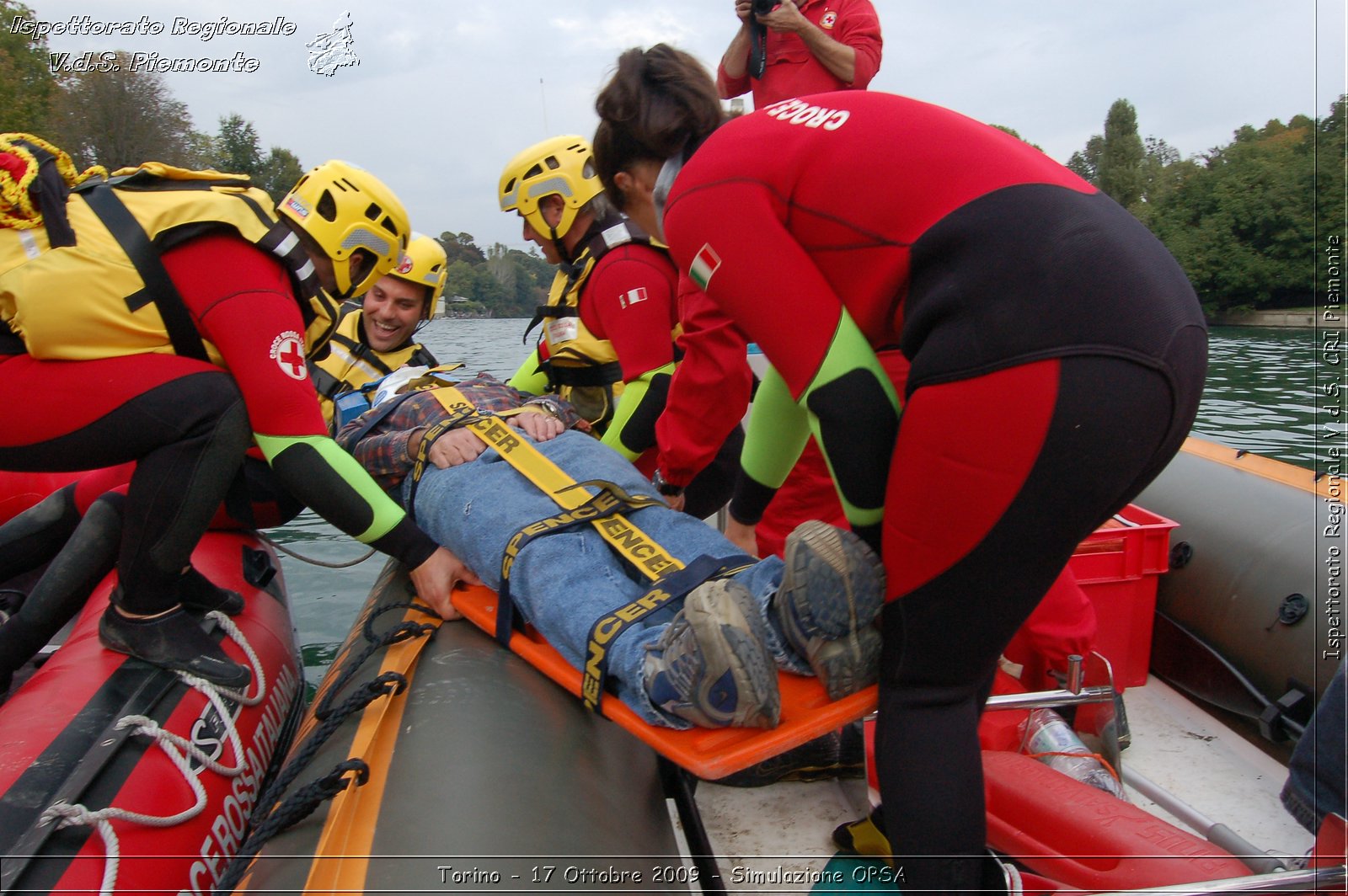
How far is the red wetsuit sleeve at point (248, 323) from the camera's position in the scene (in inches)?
81.3

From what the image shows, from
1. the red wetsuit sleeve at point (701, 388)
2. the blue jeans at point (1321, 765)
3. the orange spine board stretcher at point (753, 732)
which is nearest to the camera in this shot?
the blue jeans at point (1321, 765)

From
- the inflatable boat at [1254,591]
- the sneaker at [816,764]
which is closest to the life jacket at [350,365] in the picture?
the sneaker at [816,764]

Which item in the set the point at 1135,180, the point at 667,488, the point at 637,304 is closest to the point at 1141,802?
the point at 667,488

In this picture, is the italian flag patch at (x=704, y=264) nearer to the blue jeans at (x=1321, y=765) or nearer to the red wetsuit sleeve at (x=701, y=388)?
the red wetsuit sleeve at (x=701, y=388)

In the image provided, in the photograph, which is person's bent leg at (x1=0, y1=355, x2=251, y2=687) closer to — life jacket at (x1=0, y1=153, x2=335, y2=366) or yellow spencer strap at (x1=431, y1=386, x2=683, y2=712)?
life jacket at (x1=0, y1=153, x2=335, y2=366)

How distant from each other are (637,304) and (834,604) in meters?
2.09

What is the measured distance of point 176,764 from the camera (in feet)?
6.10

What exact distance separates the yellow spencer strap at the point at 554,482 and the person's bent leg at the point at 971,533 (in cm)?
70

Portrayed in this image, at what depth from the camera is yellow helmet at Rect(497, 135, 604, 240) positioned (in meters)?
3.67

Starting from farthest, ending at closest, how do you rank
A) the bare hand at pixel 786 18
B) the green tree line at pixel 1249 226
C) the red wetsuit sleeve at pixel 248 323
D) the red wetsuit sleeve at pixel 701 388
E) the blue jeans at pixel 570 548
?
1. the green tree line at pixel 1249 226
2. the bare hand at pixel 786 18
3. the red wetsuit sleeve at pixel 701 388
4. the red wetsuit sleeve at pixel 248 323
5. the blue jeans at pixel 570 548

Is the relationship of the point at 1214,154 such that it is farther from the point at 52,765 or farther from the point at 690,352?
the point at 52,765

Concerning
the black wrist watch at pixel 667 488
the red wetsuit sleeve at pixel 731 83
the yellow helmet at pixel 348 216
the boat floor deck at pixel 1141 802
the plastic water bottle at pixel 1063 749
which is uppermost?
the red wetsuit sleeve at pixel 731 83

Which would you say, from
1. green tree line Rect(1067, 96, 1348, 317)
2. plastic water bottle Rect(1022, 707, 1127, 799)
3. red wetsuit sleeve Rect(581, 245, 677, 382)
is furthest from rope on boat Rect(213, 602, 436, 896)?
green tree line Rect(1067, 96, 1348, 317)

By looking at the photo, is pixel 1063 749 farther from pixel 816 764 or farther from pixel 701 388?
pixel 701 388
